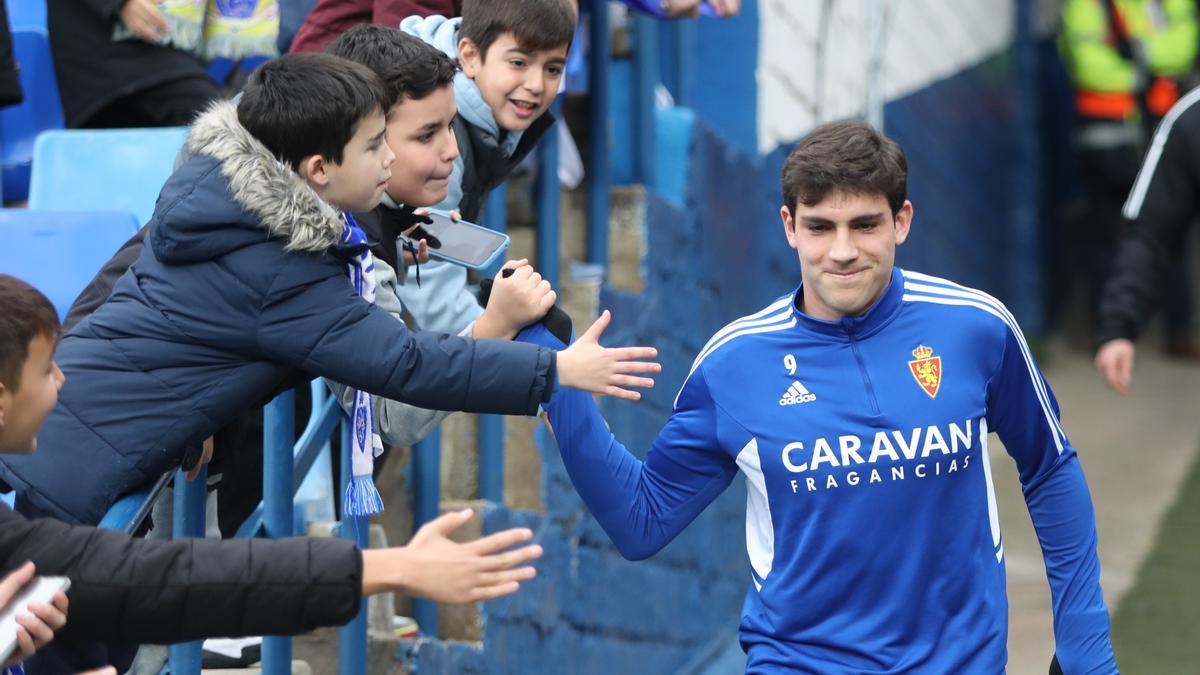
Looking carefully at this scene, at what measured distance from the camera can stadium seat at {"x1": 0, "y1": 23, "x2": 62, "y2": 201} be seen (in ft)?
17.0

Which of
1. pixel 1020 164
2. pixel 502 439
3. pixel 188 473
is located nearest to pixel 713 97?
pixel 502 439

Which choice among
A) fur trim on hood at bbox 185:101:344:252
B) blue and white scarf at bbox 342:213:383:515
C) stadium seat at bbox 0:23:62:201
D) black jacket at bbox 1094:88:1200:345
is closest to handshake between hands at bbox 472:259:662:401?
blue and white scarf at bbox 342:213:383:515

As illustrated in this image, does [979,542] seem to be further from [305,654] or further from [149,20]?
[149,20]

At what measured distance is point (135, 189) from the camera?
4574 millimetres

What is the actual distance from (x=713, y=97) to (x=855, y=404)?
3796 millimetres

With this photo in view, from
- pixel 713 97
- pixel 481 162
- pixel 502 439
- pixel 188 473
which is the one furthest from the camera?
pixel 713 97

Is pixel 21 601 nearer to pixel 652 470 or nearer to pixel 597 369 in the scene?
pixel 597 369

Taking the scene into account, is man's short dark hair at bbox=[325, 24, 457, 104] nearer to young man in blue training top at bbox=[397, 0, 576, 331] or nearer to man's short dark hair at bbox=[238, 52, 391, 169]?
man's short dark hair at bbox=[238, 52, 391, 169]

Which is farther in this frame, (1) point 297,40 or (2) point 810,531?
(1) point 297,40

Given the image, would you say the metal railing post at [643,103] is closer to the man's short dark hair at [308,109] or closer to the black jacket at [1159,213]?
the black jacket at [1159,213]

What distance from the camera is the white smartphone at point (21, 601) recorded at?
2.22 meters

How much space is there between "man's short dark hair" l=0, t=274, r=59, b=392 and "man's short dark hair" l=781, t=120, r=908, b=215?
1611mm

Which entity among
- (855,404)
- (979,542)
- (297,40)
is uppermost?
(297,40)

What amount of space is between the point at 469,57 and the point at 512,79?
14 cm
